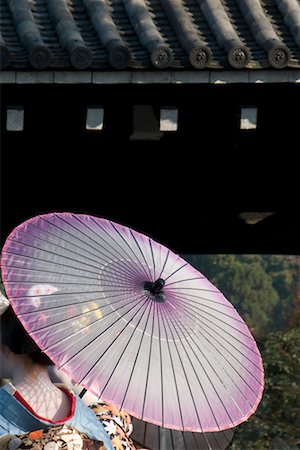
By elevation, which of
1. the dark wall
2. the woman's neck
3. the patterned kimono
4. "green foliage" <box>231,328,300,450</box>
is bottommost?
"green foliage" <box>231,328,300,450</box>

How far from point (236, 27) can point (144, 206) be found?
1.14 metres

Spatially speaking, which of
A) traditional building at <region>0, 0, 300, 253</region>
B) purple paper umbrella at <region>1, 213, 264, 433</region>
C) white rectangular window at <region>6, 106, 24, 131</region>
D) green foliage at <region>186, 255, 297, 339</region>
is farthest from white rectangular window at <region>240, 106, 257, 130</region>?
green foliage at <region>186, 255, 297, 339</region>

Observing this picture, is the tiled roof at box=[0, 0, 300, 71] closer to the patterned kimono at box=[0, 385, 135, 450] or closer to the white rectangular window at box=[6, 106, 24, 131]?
the white rectangular window at box=[6, 106, 24, 131]

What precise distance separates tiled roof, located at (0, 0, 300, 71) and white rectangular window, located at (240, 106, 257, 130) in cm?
25

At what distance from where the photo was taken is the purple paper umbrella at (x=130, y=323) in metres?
3.60

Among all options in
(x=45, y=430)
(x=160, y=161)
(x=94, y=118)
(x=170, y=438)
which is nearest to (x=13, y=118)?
(x=94, y=118)

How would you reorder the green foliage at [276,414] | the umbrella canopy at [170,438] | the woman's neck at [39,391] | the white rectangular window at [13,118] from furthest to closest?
1. the green foliage at [276,414]
2. the white rectangular window at [13,118]
3. the umbrella canopy at [170,438]
4. the woman's neck at [39,391]

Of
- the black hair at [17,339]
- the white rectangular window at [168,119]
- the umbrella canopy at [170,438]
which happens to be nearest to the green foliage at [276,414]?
the white rectangular window at [168,119]

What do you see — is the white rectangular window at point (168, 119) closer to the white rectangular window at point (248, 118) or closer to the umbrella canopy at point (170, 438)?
the white rectangular window at point (248, 118)

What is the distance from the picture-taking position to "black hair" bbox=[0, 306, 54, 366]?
3355 mm

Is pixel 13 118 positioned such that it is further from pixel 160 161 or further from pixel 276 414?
pixel 276 414

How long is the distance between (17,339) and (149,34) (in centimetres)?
256

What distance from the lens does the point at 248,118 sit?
5512 mm

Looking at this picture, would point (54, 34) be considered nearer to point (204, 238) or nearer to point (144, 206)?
point (144, 206)
